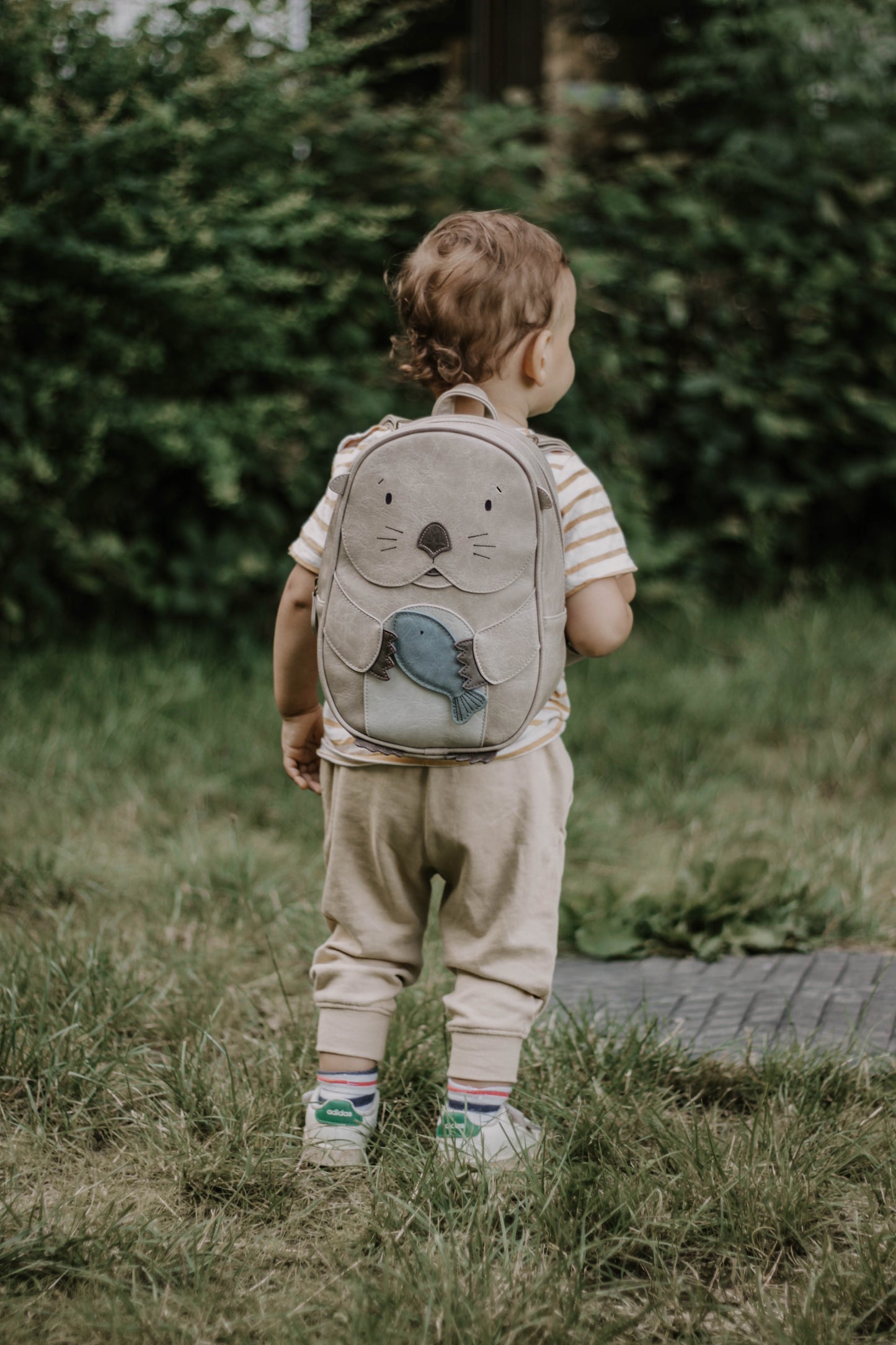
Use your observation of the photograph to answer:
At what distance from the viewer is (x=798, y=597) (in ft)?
17.6

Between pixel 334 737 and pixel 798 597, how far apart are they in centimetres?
380

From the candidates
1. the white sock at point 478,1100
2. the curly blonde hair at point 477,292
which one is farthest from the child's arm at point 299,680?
the white sock at point 478,1100

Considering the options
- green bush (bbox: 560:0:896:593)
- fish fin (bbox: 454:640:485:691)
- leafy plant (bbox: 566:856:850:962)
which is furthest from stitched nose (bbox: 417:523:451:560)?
green bush (bbox: 560:0:896:593)

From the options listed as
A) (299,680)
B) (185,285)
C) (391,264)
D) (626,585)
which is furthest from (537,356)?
(185,285)

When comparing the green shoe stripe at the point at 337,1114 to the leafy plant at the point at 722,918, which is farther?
the leafy plant at the point at 722,918

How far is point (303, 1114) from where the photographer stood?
6.64ft

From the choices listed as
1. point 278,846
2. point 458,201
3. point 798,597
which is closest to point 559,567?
point 278,846

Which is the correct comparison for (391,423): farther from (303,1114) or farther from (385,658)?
(303,1114)

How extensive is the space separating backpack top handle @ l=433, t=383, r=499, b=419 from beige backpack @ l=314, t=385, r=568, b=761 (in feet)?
0.21

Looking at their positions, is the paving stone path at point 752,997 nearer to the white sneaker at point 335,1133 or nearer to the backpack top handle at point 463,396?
the white sneaker at point 335,1133

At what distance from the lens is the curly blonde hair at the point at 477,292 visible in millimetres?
1849

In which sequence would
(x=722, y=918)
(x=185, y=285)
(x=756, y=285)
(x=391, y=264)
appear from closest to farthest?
(x=722, y=918) < (x=391, y=264) < (x=185, y=285) < (x=756, y=285)

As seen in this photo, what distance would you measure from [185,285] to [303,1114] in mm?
2785

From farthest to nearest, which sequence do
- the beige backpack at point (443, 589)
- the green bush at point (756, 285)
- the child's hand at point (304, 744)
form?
the green bush at point (756, 285), the child's hand at point (304, 744), the beige backpack at point (443, 589)
